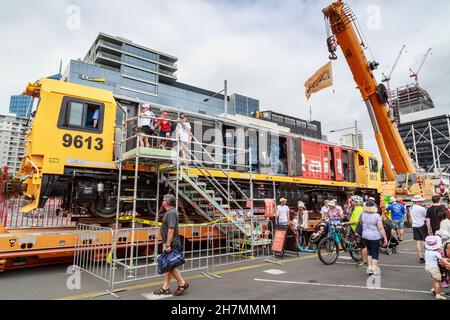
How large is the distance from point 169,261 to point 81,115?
15.9 ft

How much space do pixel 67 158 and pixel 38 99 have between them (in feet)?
6.22

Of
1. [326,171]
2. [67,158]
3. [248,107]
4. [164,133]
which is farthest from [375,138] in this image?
[248,107]

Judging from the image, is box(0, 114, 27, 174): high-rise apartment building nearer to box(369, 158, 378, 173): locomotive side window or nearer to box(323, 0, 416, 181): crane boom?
box(323, 0, 416, 181): crane boom

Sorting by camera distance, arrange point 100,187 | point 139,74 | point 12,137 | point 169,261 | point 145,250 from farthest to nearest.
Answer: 1. point 139,74
2. point 12,137
3. point 145,250
4. point 100,187
5. point 169,261

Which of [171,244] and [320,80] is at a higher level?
[320,80]

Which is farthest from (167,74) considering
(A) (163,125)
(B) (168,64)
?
(A) (163,125)

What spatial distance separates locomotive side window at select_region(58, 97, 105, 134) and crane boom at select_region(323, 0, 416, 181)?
1142cm

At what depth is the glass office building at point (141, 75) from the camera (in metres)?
67.4

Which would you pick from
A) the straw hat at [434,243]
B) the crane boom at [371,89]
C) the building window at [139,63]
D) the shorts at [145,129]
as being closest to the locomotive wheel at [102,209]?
the shorts at [145,129]

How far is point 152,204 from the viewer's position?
29.5 ft

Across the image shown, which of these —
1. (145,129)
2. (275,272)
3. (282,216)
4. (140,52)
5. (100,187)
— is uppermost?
(140,52)

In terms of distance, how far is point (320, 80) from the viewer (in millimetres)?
16688

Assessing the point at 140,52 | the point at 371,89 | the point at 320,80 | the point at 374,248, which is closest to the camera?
the point at 374,248

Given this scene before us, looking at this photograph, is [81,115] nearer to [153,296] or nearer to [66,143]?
[66,143]
